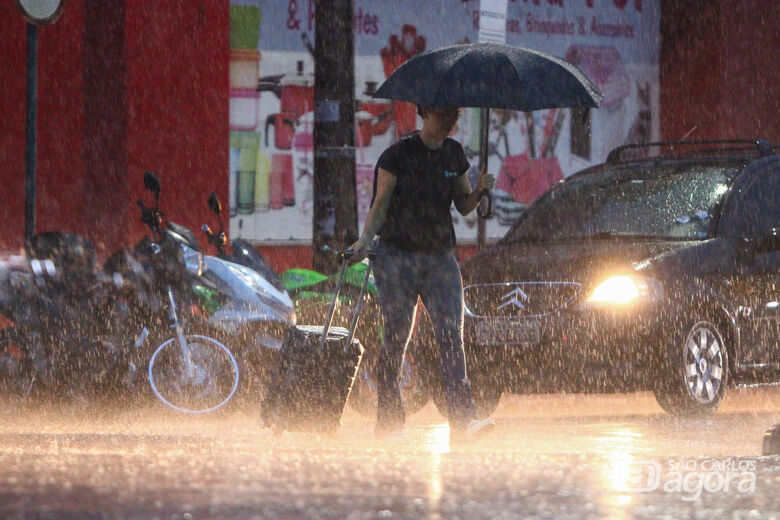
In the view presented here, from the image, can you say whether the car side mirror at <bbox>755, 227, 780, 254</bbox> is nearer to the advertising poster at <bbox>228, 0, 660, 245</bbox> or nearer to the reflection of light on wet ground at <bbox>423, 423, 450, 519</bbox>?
the reflection of light on wet ground at <bbox>423, 423, 450, 519</bbox>

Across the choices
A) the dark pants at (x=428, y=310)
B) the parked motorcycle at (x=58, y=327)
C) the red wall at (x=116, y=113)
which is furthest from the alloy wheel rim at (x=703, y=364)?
the red wall at (x=116, y=113)

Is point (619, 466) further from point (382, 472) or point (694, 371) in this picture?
point (694, 371)

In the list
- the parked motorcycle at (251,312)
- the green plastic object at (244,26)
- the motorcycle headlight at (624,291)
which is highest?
the green plastic object at (244,26)

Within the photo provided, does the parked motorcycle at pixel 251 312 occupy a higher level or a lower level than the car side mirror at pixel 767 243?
lower

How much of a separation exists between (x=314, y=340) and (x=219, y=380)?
168 centimetres

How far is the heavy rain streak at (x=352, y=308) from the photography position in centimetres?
719

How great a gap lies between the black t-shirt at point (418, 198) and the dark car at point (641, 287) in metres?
1.63

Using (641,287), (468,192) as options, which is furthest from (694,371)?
(468,192)

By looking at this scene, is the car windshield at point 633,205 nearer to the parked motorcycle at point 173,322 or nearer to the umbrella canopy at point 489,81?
the umbrella canopy at point 489,81

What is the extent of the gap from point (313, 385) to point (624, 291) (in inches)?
89.6

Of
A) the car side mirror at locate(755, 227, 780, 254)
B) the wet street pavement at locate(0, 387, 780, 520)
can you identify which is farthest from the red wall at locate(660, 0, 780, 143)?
the wet street pavement at locate(0, 387, 780, 520)

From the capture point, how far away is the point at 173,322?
10.9 meters

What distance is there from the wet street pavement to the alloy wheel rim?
417 millimetres

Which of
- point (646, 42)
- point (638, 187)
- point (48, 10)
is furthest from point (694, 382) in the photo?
point (646, 42)
